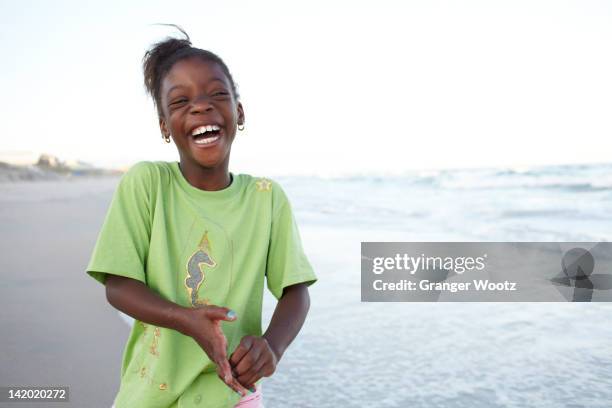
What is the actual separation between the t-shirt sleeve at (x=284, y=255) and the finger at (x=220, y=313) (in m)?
0.35

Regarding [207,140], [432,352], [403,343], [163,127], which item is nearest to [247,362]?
[207,140]

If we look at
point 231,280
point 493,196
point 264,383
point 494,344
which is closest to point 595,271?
point 494,344

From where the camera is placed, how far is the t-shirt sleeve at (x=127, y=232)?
1481mm

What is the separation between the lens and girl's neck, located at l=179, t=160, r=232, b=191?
165 centimetres

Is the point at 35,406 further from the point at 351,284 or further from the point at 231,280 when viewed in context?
the point at 351,284

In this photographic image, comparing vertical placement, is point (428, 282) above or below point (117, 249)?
below

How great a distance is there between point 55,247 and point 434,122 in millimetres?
18056

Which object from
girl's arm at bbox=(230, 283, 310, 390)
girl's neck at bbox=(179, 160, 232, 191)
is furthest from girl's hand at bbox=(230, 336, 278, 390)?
girl's neck at bbox=(179, 160, 232, 191)

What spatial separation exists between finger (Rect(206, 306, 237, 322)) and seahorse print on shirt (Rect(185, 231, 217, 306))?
8.3 inches

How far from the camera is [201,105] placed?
161cm

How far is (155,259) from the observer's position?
153cm

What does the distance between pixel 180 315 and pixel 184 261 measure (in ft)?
0.65

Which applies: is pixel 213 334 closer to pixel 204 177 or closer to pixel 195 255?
pixel 195 255

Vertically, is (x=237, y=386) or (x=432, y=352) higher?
(x=237, y=386)
